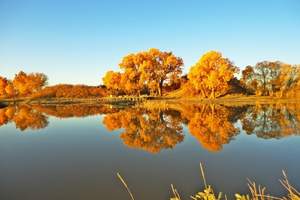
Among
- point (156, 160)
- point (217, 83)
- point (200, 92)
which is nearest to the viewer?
point (156, 160)

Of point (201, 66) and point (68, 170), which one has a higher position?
point (201, 66)

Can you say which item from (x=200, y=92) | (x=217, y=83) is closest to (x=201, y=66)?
(x=217, y=83)

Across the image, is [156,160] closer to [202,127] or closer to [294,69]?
[202,127]

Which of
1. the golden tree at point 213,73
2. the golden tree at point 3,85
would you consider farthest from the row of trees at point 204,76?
the golden tree at point 3,85

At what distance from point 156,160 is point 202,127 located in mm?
7939

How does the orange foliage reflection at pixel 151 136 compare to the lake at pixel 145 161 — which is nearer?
the lake at pixel 145 161

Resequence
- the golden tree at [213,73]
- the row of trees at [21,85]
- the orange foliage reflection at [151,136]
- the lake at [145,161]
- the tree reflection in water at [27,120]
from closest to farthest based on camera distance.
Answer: the lake at [145,161] → the orange foliage reflection at [151,136] → the tree reflection in water at [27,120] → the golden tree at [213,73] → the row of trees at [21,85]

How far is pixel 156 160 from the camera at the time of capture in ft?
33.3

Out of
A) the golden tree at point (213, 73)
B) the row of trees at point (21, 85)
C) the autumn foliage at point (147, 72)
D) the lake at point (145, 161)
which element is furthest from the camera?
the row of trees at point (21, 85)

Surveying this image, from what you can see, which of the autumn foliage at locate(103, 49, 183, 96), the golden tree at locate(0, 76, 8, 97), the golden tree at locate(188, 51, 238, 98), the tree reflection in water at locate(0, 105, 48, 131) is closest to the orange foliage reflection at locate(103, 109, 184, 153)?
the tree reflection in water at locate(0, 105, 48, 131)

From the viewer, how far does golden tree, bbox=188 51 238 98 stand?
47.8m

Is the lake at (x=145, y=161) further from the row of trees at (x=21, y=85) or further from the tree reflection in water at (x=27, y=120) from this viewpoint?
the row of trees at (x=21, y=85)

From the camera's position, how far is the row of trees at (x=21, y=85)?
8225 centimetres

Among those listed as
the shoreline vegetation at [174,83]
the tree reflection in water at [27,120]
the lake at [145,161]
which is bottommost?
the lake at [145,161]
